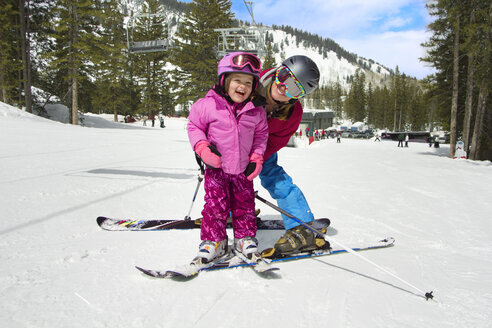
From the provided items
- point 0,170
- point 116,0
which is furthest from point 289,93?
point 116,0

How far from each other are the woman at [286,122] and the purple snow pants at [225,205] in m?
0.35

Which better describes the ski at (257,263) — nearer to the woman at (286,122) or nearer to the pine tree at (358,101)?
the woman at (286,122)

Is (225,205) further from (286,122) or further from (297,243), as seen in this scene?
(286,122)

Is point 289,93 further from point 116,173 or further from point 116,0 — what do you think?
point 116,0

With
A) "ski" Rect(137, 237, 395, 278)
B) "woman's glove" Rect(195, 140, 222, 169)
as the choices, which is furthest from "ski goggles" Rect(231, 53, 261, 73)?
"ski" Rect(137, 237, 395, 278)

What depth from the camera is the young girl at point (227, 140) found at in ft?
7.01

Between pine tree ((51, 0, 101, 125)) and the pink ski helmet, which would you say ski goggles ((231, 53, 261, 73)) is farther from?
pine tree ((51, 0, 101, 125))

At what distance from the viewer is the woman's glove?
2.08m

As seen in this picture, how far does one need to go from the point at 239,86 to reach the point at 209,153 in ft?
1.99

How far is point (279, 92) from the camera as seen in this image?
2.36m

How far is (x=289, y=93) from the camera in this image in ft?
7.52

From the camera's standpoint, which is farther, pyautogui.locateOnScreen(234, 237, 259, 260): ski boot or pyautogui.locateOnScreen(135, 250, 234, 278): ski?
pyautogui.locateOnScreen(234, 237, 259, 260): ski boot

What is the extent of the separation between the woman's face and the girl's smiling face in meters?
0.28

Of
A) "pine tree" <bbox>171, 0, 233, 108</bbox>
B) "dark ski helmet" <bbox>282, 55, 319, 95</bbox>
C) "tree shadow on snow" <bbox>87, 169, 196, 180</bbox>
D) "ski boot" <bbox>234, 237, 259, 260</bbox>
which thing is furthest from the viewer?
"pine tree" <bbox>171, 0, 233, 108</bbox>
